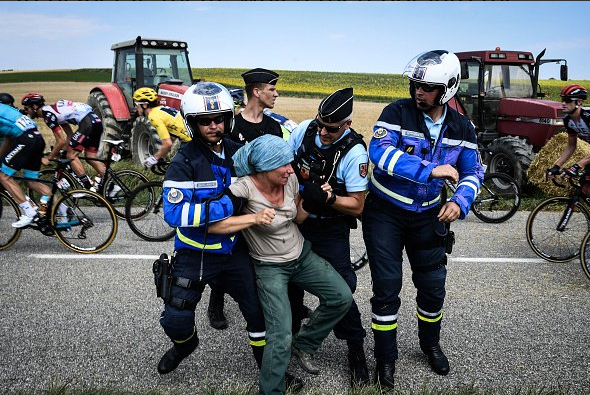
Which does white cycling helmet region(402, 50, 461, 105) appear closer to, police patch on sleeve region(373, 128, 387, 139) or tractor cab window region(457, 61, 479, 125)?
police patch on sleeve region(373, 128, 387, 139)

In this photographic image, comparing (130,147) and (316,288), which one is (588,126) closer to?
(316,288)

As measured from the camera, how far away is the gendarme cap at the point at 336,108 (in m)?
3.54

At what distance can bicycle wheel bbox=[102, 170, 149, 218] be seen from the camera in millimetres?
8281

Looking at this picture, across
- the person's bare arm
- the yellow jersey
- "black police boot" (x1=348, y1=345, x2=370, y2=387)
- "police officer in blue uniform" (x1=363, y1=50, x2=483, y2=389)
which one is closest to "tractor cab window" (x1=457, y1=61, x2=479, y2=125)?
the yellow jersey

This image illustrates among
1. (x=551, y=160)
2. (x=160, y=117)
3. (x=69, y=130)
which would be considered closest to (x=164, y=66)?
(x=69, y=130)

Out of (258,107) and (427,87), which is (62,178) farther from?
(427,87)

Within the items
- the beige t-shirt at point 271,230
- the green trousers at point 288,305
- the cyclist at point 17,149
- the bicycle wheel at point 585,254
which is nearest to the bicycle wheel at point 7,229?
the cyclist at point 17,149

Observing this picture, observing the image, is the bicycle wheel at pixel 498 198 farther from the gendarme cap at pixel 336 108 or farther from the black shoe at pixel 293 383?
the black shoe at pixel 293 383

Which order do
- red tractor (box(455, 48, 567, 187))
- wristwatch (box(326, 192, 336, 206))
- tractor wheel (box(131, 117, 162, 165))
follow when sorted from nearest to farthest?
wristwatch (box(326, 192, 336, 206)), red tractor (box(455, 48, 567, 187)), tractor wheel (box(131, 117, 162, 165))

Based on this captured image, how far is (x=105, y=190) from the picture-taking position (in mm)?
8453

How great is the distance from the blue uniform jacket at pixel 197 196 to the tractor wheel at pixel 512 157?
7764 mm

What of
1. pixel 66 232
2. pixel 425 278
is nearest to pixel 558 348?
pixel 425 278

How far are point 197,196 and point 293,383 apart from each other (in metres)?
1.38

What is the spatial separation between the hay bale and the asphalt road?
301cm
